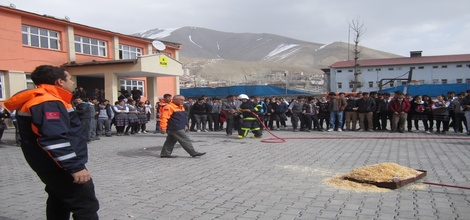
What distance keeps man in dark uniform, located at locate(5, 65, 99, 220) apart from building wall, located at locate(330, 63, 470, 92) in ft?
208

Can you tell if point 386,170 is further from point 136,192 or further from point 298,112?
point 298,112

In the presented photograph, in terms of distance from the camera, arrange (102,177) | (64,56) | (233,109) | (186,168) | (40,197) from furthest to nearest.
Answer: (64,56) < (233,109) < (186,168) < (102,177) < (40,197)

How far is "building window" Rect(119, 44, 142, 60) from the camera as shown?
27844mm

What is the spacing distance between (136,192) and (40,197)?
1439 mm

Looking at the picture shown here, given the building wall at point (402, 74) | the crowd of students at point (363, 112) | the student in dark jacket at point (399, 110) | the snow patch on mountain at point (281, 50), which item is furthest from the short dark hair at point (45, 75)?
the snow patch on mountain at point (281, 50)

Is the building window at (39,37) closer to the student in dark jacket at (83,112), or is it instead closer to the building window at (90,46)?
the building window at (90,46)

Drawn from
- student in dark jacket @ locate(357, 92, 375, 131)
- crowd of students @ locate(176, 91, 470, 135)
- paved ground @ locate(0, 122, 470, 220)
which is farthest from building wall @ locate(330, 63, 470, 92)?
paved ground @ locate(0, 122, 470, 220)

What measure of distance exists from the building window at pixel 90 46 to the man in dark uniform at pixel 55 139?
23.4m

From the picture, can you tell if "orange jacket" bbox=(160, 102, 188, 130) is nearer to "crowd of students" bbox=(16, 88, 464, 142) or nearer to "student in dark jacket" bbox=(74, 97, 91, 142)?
"student in dark jacket" bbox=(74, 97, 91, 142)

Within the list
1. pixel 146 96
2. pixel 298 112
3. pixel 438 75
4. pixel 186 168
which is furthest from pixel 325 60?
pixel 186 168

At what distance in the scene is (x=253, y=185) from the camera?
5.91 metres

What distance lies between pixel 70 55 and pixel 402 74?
196 feet

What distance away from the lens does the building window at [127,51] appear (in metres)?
27.8

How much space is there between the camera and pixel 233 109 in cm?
1499
